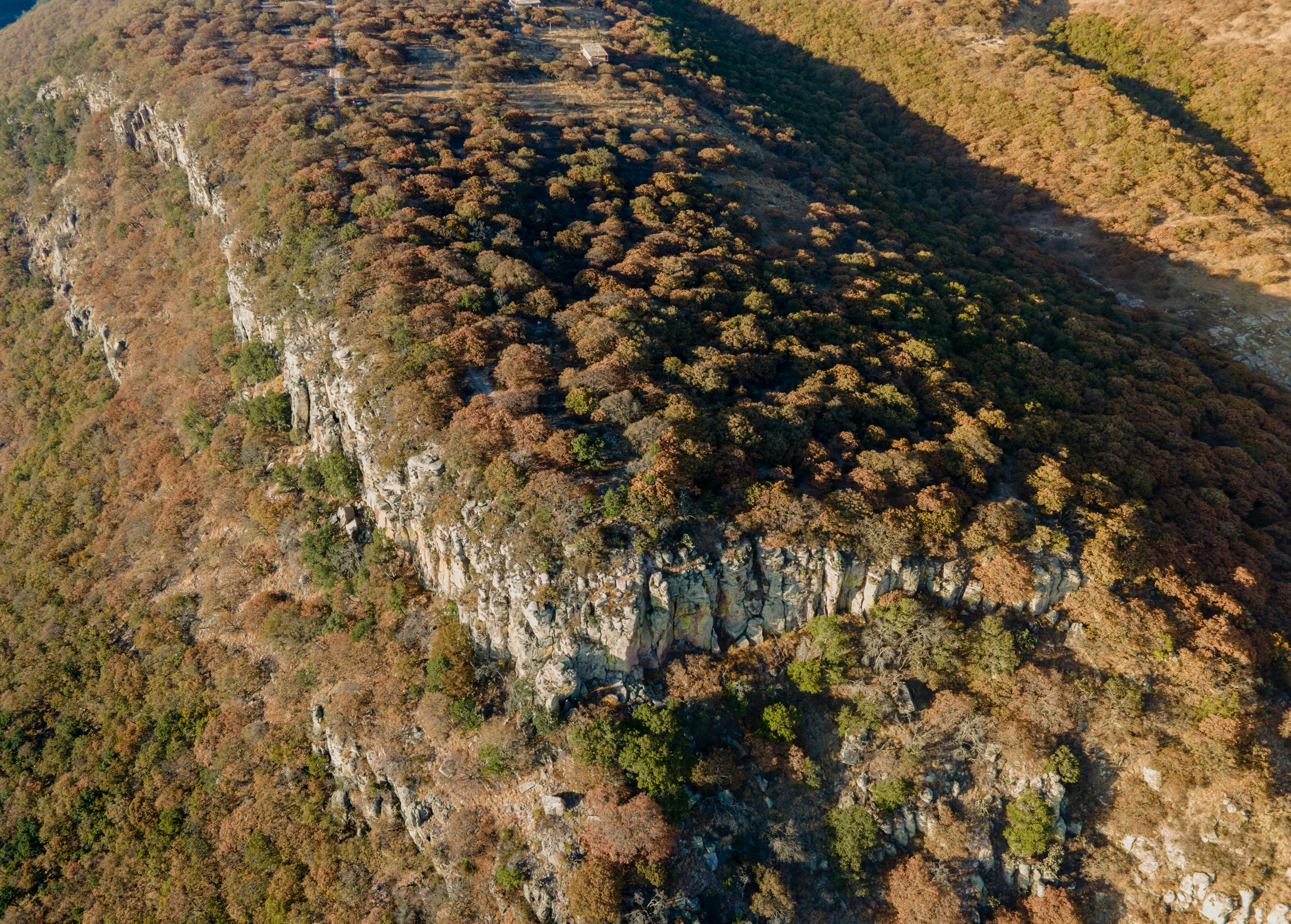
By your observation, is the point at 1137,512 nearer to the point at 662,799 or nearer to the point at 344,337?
the point at 662,799

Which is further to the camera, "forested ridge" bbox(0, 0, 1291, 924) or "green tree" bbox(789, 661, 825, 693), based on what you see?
"green tree" bbox(789, 661, 825, 693)

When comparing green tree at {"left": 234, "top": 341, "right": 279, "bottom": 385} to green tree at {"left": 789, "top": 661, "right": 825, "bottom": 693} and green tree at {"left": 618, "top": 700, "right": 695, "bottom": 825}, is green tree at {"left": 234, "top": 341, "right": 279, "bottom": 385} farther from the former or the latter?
green tree at {"left": 789, "top": 661, "right": 825, "bottom": 693}

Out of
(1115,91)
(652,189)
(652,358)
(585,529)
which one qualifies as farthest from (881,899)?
(1115,91)

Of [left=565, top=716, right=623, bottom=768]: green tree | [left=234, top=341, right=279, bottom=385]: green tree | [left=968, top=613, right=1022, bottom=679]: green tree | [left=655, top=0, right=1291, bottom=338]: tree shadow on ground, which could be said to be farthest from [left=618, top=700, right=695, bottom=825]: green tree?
[left=655, top=0, right=1291, bottom=338]: tree shadow on ground

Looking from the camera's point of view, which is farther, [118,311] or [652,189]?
[118,311]

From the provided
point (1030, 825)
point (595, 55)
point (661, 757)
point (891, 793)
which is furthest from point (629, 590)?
point (595, 55)

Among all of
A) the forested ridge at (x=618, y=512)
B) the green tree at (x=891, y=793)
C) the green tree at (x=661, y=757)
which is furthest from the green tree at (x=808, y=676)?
the green tree at (x=661, y=757)

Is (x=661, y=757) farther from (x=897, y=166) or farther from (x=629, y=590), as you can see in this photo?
(x=897, y=166)
